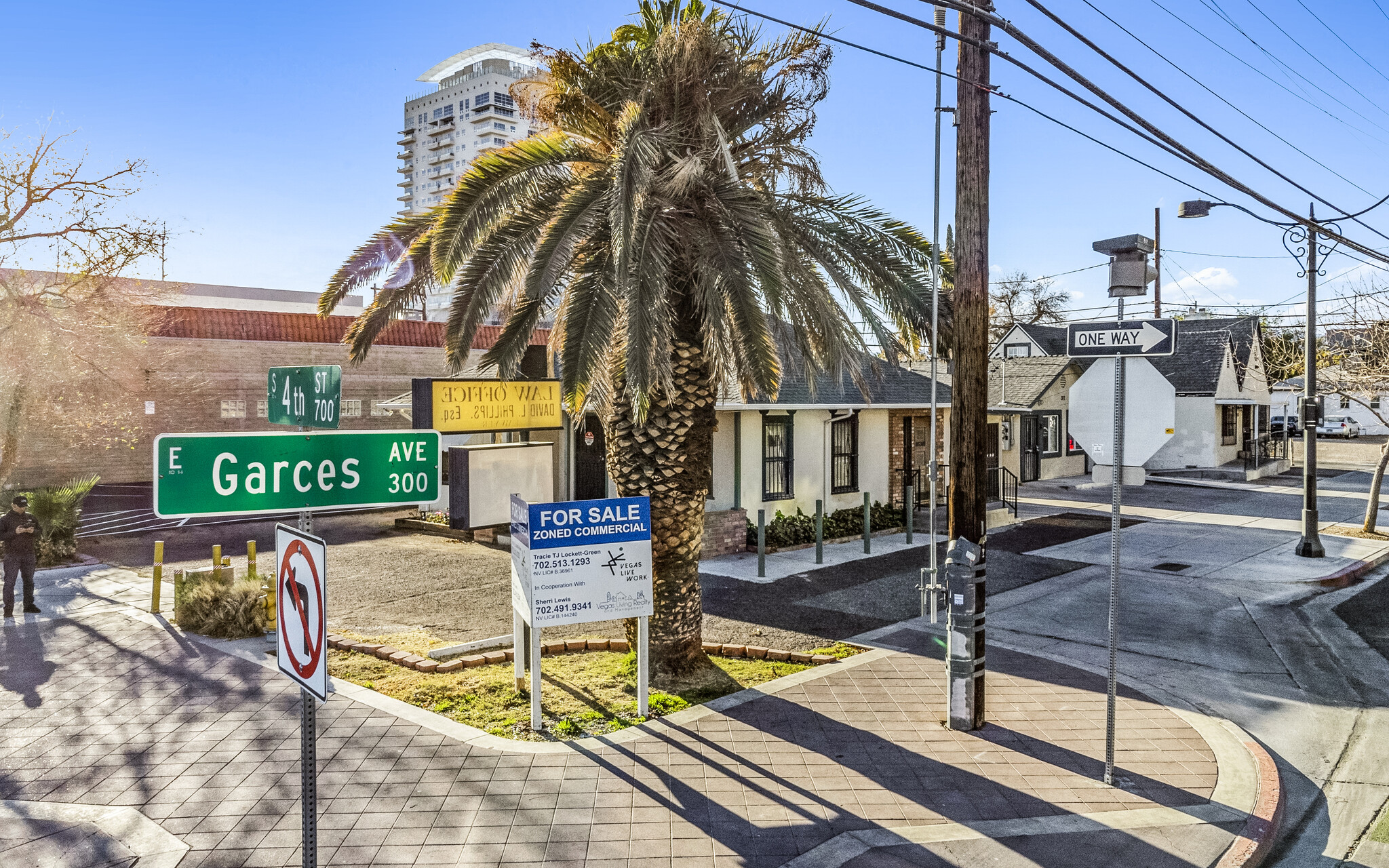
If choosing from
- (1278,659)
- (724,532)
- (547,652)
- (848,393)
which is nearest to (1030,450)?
(848,393)

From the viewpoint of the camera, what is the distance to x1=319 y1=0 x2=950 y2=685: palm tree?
8539 mm

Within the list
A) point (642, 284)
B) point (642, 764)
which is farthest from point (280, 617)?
point (642, 284)

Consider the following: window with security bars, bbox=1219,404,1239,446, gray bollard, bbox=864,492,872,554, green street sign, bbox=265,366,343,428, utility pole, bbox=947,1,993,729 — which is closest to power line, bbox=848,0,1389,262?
utility pole, bbox=947,1,993,729

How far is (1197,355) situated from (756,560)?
29.7 metres

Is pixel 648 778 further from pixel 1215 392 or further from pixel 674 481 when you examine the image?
pixel 1215 392

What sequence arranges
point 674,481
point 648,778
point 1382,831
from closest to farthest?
1. point 1382,831
2. point 648,778
3. point 674,481

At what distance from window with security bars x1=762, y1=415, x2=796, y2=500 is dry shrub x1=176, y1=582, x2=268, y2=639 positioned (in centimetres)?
956

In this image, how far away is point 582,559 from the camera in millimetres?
8336

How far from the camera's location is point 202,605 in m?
11.4

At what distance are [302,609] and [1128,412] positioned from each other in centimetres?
601

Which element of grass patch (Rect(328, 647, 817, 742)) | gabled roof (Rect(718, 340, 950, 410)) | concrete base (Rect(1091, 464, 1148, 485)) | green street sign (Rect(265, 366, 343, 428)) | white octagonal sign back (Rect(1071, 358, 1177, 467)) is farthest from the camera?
gabled roof (Rect(718, 340, 950, 410))

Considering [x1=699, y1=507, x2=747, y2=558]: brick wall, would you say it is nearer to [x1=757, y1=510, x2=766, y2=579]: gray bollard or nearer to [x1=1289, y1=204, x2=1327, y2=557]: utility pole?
[x1=757, y1=510, x2=766, y2=579]: gray bollard

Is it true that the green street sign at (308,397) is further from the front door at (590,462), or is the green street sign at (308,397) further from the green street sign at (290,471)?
the front door at (590,462)

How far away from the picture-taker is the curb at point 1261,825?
5.82 metres
